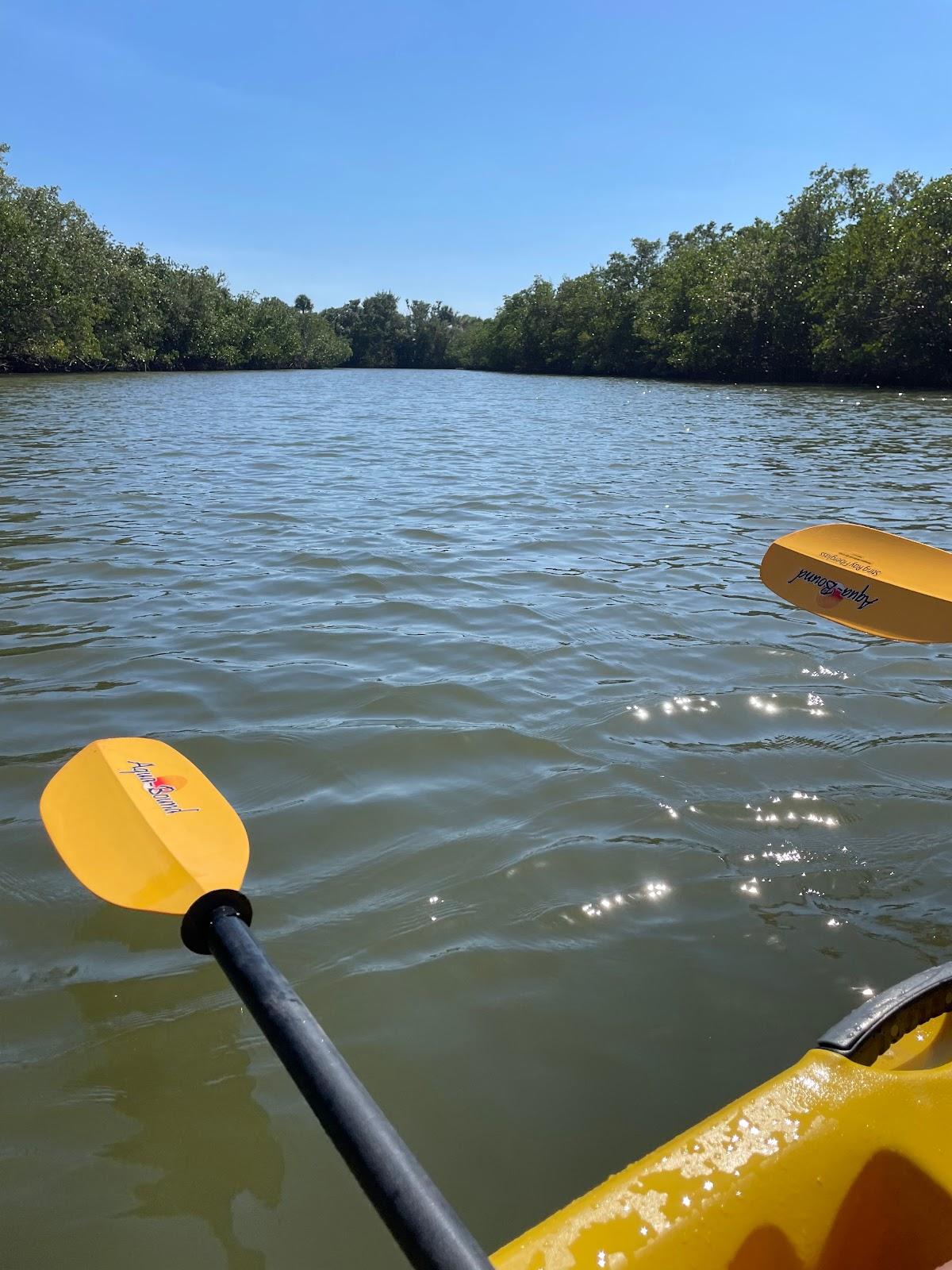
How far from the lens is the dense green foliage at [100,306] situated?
32750mm

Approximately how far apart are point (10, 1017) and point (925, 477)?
10267mm

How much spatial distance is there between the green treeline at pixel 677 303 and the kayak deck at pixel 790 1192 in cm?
3225

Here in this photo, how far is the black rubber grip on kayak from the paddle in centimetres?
68

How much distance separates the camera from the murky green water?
165cm

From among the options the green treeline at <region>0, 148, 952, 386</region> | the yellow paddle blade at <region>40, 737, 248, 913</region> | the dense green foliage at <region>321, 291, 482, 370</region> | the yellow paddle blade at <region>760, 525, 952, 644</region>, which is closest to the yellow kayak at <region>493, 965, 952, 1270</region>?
the yellow paddle blade at <region>40, 737, 248, 913</region>

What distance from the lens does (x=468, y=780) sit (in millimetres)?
3080

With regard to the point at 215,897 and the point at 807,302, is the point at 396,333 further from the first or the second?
the point at 215,897

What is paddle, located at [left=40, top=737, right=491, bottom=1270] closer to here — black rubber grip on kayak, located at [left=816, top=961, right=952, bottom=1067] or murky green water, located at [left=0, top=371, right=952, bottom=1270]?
murky green water, located at [left=0, top=371, right=952, bottom=1270]

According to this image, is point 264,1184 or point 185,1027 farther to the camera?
point 185,1027

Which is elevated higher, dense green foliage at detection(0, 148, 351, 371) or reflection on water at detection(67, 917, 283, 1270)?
A: dense green foliage at detection(0, 148, 351, 371)

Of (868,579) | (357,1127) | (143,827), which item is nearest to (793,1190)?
(357,1127)

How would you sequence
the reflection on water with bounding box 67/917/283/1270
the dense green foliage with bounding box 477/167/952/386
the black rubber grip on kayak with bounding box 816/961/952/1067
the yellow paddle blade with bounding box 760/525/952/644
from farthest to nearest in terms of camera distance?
the dense green foliage with bounding box 477/167/952/386, the yellow paddle blade with bounding box 760/525/952/644, the reflection on water with bounding box 67/917/283/1270, the black rubber grip on kayak with bounding box 816/961/952/1067

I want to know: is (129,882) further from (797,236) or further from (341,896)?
(797,236)

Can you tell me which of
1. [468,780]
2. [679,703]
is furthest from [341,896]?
[679,703]
